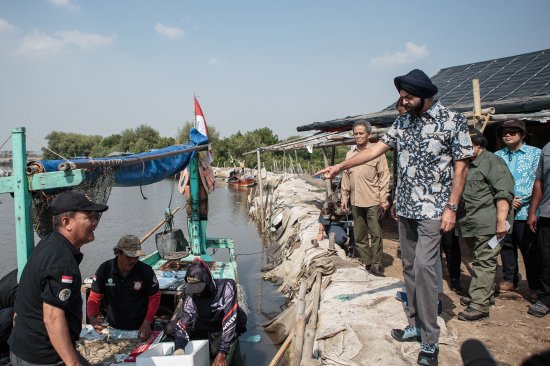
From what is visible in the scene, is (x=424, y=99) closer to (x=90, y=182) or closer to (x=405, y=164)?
(x=405, y=164)

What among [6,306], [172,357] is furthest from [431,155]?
[6,306]

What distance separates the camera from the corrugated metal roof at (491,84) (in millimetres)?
7550

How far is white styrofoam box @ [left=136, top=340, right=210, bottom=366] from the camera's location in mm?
3051

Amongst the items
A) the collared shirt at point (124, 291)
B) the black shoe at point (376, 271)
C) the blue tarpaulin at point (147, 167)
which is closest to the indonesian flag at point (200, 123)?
the blue tarpaulin at point (147, 167)

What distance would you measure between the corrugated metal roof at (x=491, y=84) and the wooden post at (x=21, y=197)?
20.5 feet

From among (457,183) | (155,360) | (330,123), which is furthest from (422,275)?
(330,123)

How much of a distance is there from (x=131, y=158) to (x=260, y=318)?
4101 millimetres

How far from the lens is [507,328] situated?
11.7 ft

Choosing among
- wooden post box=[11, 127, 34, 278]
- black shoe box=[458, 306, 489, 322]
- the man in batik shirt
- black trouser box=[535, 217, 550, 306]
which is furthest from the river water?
wooden post box=[11, 127, 34, 278]

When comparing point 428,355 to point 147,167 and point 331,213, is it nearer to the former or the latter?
point 147,167

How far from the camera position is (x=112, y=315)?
4254mm

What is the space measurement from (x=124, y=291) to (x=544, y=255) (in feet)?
14.1

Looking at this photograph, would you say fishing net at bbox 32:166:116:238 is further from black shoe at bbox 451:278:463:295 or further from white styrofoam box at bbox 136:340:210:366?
black shoe at bbox 451:278:463:295

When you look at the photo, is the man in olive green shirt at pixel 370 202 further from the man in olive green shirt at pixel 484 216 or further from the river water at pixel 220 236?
the river water at pixel 220 236
